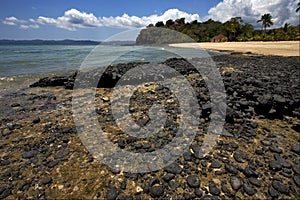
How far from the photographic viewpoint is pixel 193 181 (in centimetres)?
268

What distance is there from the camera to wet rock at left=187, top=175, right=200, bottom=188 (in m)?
2.61

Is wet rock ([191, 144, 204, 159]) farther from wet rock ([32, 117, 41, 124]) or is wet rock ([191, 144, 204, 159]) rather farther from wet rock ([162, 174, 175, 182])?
wet rock ([32, 117, 41, 124])

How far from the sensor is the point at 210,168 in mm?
2938

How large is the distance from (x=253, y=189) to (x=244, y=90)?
3737 millimetres

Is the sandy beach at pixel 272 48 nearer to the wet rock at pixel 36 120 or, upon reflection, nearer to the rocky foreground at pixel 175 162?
the rocky foreground at pixel 175 162

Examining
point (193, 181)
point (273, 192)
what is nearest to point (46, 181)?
point (193, 181)

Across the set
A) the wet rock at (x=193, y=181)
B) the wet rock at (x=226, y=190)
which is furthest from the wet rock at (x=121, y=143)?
the wet rock at (x=226, y=190)

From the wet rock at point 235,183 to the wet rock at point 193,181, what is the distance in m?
0.48

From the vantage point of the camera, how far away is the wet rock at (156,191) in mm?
→ 2484

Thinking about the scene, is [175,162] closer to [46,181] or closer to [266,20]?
[46,181]

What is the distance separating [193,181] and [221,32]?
89.0 metres

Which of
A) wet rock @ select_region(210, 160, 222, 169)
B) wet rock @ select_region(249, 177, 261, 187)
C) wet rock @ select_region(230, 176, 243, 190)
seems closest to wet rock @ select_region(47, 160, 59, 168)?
wet rock @ select_region(210, 160, 222, 169)

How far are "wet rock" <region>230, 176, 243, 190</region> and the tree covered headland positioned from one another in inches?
2137

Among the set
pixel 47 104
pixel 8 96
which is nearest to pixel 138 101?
pixel 47 104
